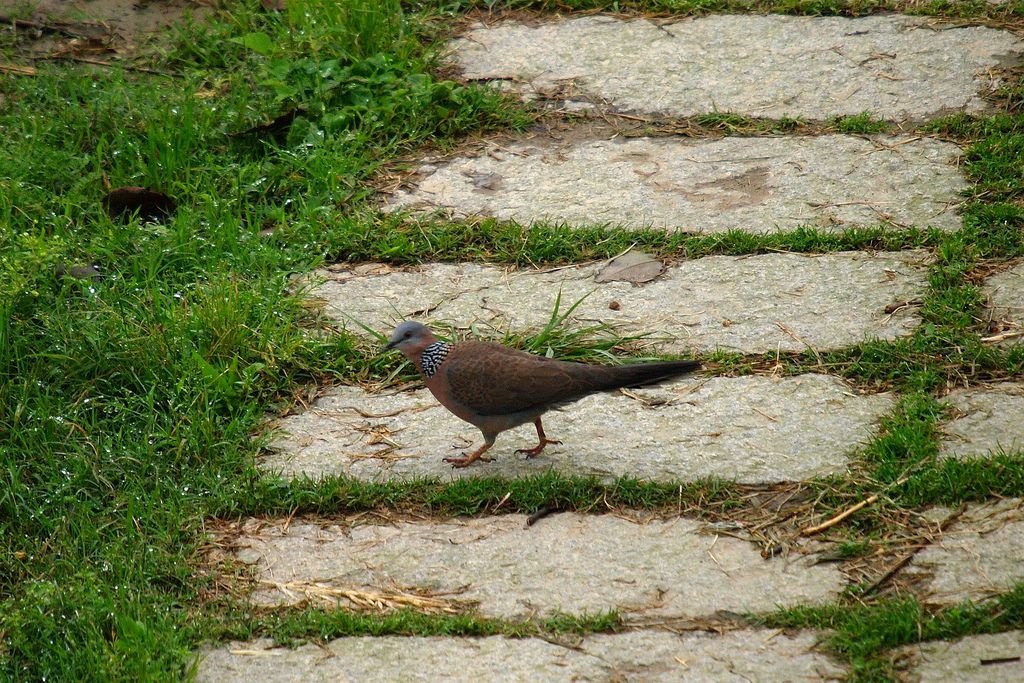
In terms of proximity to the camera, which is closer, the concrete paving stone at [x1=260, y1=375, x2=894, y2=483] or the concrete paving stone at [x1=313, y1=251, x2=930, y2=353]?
the concrete paving stone at [x1=260, y1=375, x2=894, y2=483]

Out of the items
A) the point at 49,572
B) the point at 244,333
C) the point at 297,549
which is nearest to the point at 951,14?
the point at 244,333

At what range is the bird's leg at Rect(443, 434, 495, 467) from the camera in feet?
14.1

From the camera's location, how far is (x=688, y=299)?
16.4 feet

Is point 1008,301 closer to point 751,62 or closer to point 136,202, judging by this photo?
point 751,62

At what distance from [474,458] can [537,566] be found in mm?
673

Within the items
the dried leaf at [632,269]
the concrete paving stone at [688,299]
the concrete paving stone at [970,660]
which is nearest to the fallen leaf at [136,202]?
the concrete paving stone at [688,299]

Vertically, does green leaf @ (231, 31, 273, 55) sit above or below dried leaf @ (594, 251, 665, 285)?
above

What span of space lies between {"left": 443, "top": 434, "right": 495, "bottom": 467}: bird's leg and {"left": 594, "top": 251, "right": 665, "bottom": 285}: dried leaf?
45.3 inches

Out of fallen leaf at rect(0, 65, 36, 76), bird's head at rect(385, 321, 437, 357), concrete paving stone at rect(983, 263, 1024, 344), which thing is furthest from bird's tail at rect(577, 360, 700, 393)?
fallen leaf at rect(0, 65, 36, 76)

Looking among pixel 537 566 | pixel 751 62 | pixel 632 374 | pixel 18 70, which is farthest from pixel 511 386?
pixel 18 70

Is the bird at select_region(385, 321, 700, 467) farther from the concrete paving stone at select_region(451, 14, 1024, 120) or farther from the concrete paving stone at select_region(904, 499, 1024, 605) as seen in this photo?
the concrete paving stone at select_region(451, 14, 1024, 120)

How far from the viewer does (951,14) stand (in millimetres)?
6707

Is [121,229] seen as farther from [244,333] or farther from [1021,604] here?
[1021,604]

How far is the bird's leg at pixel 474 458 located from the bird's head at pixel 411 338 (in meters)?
0.41
